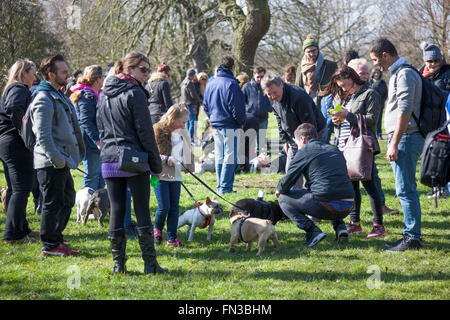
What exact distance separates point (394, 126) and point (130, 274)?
3030 millimetres

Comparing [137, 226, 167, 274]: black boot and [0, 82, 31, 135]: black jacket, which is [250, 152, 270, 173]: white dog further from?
[137, 226, 167, 274]: black boot

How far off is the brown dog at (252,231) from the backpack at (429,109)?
1.87 m

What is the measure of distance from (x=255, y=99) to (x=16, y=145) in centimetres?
652

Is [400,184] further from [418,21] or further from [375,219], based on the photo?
[418,21]

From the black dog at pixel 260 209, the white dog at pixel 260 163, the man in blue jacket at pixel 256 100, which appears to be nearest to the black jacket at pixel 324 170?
the black dog at pixel 260 209

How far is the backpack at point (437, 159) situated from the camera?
4152mm

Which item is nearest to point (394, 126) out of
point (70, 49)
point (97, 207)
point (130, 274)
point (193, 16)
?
point (130, 274)

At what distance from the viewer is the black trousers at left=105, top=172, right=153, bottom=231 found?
4.49 m

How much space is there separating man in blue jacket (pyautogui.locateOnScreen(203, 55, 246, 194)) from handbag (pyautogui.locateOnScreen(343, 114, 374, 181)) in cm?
288

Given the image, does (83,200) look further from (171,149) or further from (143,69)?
(143,69)

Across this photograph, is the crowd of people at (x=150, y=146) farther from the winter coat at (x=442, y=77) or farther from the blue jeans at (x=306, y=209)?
the winter coat at (x=442, y=77)

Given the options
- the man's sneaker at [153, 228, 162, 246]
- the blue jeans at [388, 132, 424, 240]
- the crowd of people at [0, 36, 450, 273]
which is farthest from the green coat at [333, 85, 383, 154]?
the man's sneaker at [153, 228, 162, 246]

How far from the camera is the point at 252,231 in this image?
5410mm

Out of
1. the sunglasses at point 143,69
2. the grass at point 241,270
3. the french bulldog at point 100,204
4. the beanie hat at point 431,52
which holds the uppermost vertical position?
the beanie hat at point 431,52
